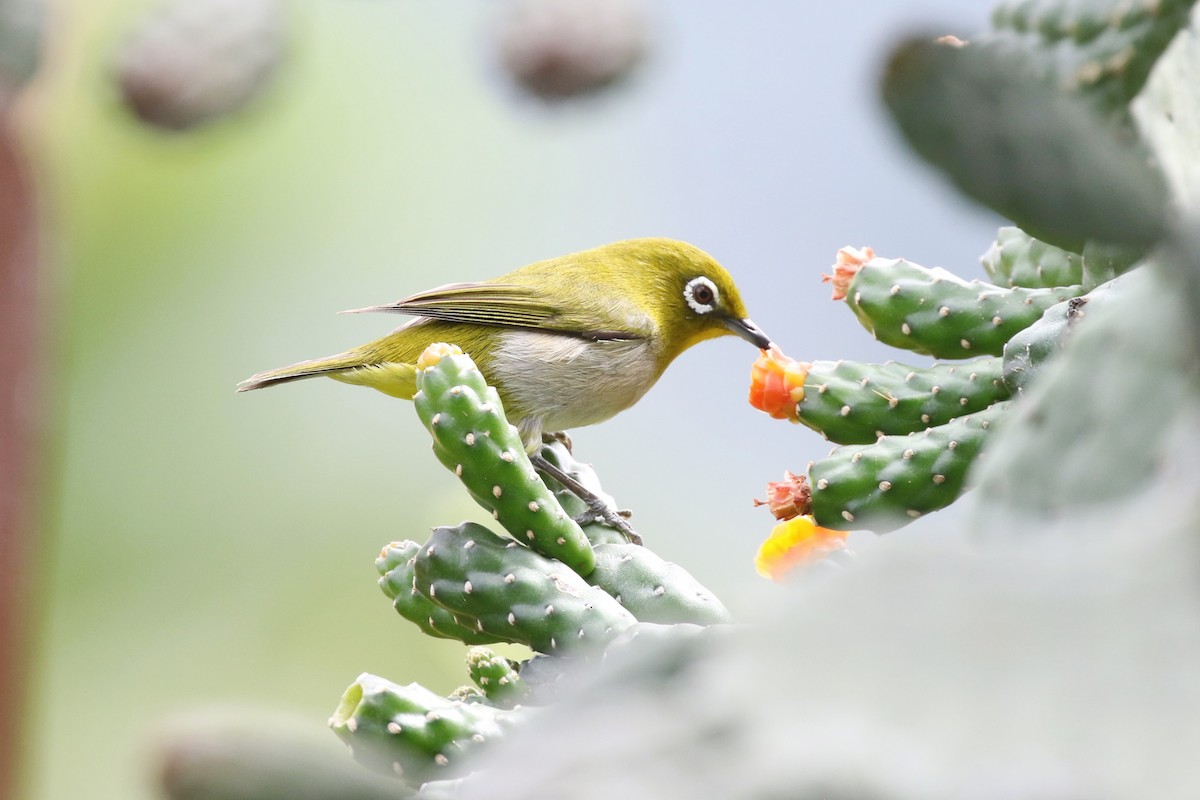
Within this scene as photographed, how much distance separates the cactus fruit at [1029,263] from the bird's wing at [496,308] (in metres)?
0.82

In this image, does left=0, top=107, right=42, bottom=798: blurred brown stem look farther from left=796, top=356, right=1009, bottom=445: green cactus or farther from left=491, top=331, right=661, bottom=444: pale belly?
left=796, top=356, right=1009, bottom=445: green cactus

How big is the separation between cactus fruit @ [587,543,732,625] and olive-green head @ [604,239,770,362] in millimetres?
1018

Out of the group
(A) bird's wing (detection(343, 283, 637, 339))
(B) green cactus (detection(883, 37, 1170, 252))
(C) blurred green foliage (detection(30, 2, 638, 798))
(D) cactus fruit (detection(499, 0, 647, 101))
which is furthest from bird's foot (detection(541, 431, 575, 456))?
(C) blurred green foliage (detection(30, 2, 638, 798))

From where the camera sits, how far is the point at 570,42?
4953mm

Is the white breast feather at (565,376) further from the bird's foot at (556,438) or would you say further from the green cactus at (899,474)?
the green cactus at (899,474)

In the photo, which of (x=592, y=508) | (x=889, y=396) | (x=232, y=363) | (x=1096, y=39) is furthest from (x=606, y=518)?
(x=232, y=363)

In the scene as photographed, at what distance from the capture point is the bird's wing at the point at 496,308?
2070mm

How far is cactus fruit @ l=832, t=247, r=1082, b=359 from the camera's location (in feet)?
4.26

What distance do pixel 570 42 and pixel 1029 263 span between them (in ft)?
12.6

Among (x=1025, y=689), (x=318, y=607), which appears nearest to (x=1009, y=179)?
(x=1025, y=689)

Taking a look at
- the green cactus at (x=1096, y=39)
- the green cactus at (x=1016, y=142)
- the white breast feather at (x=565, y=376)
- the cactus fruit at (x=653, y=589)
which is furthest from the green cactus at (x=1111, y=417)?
the white breast feather at (x=565, y=376)

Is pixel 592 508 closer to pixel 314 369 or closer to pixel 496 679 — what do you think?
pixel 496 679

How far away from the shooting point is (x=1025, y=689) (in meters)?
0.42

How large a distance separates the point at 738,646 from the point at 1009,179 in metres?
0.40
